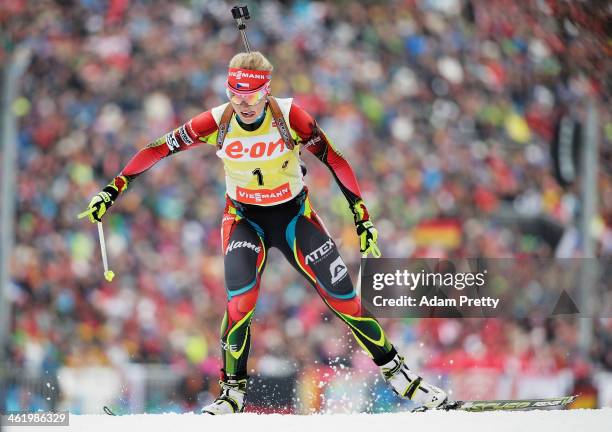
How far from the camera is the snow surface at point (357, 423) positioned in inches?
168

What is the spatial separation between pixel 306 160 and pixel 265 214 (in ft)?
13.8

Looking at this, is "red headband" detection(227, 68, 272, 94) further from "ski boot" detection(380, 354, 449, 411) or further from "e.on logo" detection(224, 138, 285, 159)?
"ski boot" detection(380, 354, 449, 411)

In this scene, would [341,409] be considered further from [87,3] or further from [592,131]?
[87,3]

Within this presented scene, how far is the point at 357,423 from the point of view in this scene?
15.1 ft

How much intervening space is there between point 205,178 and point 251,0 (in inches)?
77.2

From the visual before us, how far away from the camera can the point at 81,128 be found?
8523mm

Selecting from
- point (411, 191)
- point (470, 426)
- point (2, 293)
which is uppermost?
point (411, 191)

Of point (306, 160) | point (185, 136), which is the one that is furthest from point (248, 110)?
point (306, 160)

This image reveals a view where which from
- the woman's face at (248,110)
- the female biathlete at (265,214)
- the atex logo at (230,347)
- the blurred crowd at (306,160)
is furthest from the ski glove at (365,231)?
the blurred crowd at (306,160)

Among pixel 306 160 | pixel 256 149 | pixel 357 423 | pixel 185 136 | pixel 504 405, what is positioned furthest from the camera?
pixel 306 160

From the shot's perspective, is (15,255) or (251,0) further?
(251,0)

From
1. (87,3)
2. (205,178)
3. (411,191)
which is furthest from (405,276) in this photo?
(87,3)

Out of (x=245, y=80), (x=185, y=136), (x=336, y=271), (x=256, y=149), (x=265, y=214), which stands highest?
(x=245, y=80)

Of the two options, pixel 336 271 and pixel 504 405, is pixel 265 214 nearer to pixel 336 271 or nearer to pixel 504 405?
pixel 336 271
